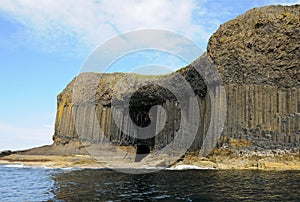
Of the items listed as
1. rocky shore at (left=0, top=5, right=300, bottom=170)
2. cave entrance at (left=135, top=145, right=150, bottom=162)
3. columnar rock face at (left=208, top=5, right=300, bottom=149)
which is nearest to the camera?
rocky shore at (left=0, top=5, right=300, bottom=170)

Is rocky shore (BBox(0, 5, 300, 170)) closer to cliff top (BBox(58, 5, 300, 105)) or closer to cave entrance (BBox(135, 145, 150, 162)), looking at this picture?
cliff top (BBox(58, 5, 300, 105))

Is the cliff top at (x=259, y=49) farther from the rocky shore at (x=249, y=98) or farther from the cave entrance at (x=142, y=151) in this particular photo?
the cave entrance at (x=142, y=151)

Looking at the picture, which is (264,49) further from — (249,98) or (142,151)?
(142,151)

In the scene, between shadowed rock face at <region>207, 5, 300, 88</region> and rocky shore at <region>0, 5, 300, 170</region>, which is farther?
shadowed rock face at <region>207, 5, 300, 88</region>

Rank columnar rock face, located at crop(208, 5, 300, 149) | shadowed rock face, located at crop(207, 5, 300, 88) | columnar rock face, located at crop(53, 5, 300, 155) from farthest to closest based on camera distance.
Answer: shadowed rock face, located at crop(207, 5, 300, 88)
columnar rock face, located at crop(53, 5, 300, 155)
columnar rock face, located at crop(208, 5, 300, 149)

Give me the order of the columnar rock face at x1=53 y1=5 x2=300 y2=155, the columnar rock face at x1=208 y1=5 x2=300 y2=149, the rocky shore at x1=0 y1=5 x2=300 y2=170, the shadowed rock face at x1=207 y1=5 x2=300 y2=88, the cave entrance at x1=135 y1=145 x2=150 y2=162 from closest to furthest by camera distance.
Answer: the rocky shore at x1=0 y1=5 x2=300 y2=170
the columnar rock face at x1=208 y1=5 x2=300 y2=149
the columnar rock face at x1=53 y1=5 x2=300 y2=155
the shadowed rock face at x1=207 y1=5 x2=300 y2=88
the cave entrance at x1=135 y1=145 x2=150 y2=162

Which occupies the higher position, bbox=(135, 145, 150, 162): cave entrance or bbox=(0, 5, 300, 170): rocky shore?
bbox=(0, 5, 300, 170): rocky shore

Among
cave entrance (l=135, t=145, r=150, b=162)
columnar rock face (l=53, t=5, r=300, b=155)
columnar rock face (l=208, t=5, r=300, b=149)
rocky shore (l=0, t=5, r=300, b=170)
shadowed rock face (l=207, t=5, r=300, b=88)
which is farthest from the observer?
cave entrance (l=135, t=145, r=150, b=162)

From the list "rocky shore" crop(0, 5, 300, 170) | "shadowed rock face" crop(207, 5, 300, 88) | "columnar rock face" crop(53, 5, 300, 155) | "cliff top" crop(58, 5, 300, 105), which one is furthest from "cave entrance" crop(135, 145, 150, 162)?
"shadowed rock face" crop(207, 5, 300, 88)

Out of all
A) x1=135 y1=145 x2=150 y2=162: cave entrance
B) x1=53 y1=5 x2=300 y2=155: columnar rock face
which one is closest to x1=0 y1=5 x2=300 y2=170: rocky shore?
x1=53 y1=5 x2=300 y2=155: columnar rock face

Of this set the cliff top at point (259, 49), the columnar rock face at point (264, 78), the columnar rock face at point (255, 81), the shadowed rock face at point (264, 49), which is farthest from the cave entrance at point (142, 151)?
the shadowed rock face at point (264, 49)

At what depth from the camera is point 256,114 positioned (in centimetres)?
3759

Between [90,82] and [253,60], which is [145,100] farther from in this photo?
[253,60]

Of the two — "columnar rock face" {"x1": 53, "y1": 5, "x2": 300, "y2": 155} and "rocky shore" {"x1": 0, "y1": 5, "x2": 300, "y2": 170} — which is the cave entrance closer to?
"rocky shore" {"x1": 0, "y1": 5, "x2": 300, "y2": 170}
